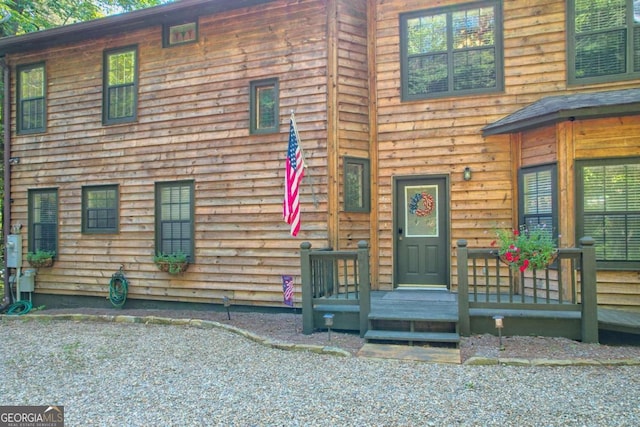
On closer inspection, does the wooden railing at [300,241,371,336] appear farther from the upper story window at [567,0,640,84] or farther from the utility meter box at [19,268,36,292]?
the utility meter box at [19,268,36,292]

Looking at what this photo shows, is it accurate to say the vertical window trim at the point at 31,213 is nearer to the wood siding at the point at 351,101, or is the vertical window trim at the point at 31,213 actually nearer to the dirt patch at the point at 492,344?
the dirt patch at the point at 492,344

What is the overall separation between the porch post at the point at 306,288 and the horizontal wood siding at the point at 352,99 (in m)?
1.23

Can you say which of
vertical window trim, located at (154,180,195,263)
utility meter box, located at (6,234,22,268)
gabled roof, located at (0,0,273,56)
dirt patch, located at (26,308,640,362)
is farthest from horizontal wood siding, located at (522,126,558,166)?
utility meter box, located at (6,234,22,268)

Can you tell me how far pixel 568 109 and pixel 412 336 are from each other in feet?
11.3

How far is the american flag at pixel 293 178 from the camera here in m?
6.17

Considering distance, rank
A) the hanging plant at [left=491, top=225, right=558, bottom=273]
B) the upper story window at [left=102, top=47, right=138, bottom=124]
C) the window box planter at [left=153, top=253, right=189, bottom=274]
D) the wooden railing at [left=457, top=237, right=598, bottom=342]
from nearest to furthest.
A: the hanging plant at [left=491, top=225, right=558, bottom=273] < the wooden railing at [left=457, top=237, right=598, bottom=342] < the window box planter at [left=153, top=253, right=189, bottom=274] < the upper story window at [left=102, top=47, right=138, bottom=124]

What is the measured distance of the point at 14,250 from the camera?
8.99 m

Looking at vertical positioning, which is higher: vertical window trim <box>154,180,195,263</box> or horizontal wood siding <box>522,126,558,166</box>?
horizontal wood siding <box>522,126,558,166</box>

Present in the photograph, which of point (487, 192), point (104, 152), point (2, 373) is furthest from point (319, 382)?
point (104, 152)

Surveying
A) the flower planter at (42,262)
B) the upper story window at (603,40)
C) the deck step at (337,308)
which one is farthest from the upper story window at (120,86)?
the upper story window at (603,40)

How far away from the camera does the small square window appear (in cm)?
696

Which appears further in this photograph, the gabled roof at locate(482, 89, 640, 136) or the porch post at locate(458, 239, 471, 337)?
the gabled roof at locate(482, 89, 640, 136)

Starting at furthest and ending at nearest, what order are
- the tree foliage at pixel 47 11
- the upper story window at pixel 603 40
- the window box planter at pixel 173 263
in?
1. the tree foliage at pixel 47 11
2. the window box planter at pixel 173 263
3. the upper story window at pixel 603 40

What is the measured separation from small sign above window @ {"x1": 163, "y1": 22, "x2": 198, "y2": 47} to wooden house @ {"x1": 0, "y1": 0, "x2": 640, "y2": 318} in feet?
0.11
